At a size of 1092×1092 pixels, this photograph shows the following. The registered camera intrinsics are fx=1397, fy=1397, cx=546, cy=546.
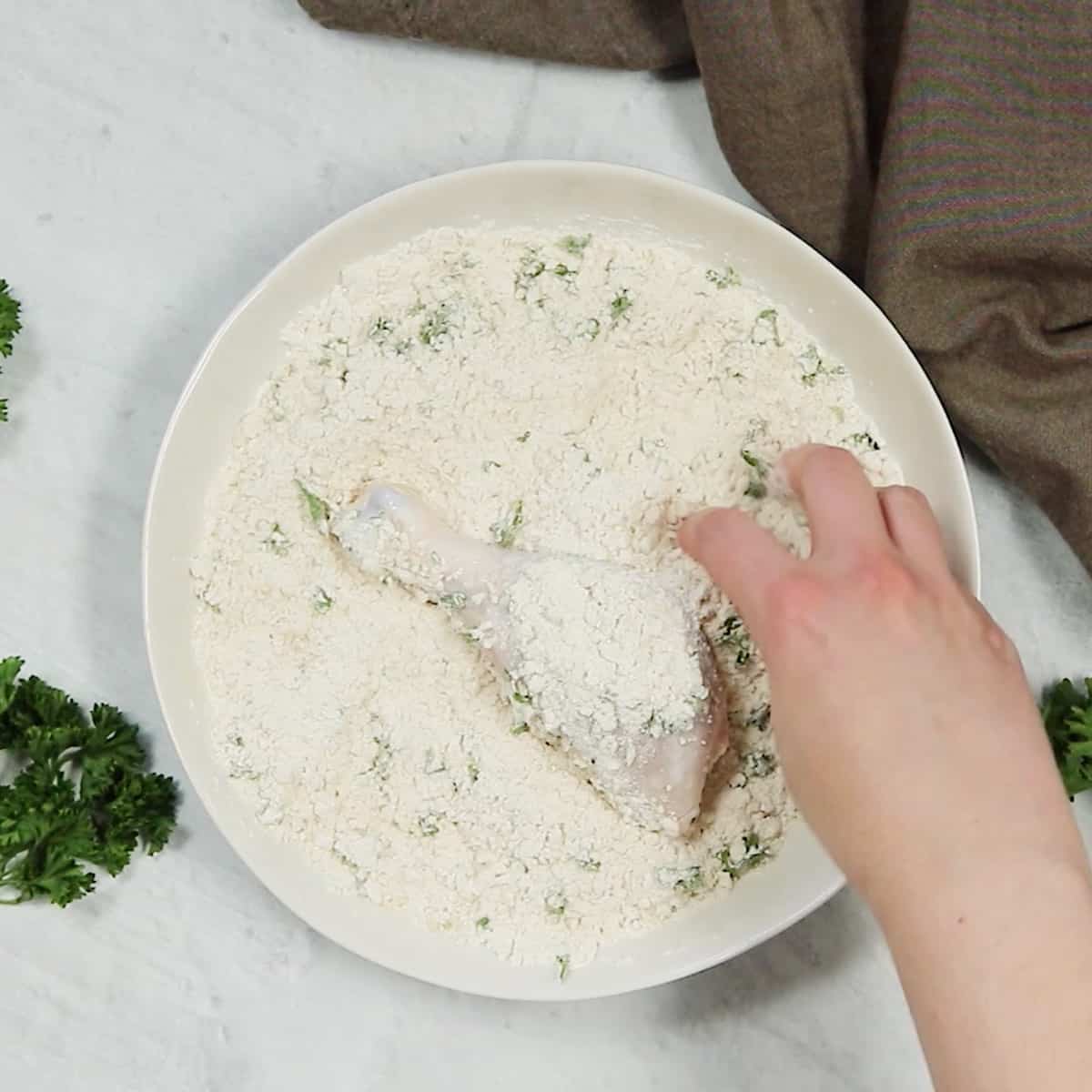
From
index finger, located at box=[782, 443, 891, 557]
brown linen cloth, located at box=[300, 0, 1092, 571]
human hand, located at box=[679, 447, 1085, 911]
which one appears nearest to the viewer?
human hand, located at box=[679, 447, 1085, 911]

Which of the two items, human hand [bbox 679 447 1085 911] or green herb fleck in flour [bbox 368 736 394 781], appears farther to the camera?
green herb fleck in flour [bbox 368 736 394 781]

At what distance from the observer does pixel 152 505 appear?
3.96 ft

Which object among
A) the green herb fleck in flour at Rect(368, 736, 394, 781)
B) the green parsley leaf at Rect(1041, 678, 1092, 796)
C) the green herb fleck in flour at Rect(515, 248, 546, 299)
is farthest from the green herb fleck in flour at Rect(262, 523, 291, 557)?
the green parsley leaf at Rect(1041, 678, 1092, 796)

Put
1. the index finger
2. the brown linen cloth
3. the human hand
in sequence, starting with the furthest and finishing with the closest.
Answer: the brown linen cloth
the index finger
the human hand

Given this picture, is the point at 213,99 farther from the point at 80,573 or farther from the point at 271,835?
the point at 271,835

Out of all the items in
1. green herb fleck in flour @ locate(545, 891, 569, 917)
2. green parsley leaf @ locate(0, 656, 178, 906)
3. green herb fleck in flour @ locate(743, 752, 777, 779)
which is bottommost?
green parsley leaf @ locate(0, 656, 178, 906)

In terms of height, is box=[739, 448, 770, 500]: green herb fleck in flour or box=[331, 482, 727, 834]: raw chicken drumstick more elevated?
box=[739, 448, 770, 500]: green herb fleck in flour

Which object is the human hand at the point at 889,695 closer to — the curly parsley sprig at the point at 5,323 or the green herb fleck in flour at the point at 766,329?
the green herb fleck in flour at the point at 766,329

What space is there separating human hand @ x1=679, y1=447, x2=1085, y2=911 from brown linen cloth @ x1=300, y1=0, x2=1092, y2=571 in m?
0.24

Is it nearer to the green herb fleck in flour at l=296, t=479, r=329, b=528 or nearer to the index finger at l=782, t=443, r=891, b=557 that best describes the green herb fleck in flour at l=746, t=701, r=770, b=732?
the index finger at l=782, t=443, r=891, b=557

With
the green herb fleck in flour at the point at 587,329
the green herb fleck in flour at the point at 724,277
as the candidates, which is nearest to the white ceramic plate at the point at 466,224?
the green herb fleck in flour at the point at 724,277

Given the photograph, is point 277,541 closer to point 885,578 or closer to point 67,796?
point 67,796

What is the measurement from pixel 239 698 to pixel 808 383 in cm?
59

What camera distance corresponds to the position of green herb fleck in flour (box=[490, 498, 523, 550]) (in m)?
1.24
